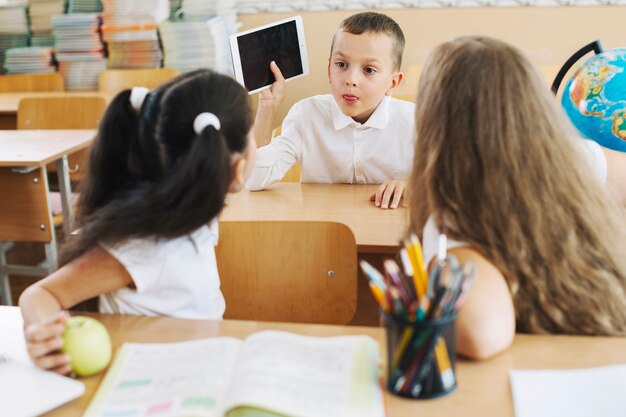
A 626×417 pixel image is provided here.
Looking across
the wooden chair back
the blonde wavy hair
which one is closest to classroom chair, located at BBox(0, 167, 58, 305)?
the wooden chair back

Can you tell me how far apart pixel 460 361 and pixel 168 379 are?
409 millimetres

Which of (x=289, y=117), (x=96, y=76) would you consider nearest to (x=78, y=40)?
(x=96, y=76)

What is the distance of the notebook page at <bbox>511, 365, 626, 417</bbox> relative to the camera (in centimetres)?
83

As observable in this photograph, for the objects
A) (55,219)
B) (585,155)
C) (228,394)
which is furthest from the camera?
(55,219)

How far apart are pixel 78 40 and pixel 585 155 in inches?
140

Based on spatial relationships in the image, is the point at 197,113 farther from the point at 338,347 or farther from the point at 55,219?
the point at 55,219

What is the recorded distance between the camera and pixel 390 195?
1.80 meters

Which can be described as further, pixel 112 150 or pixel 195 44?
pixel 195 44

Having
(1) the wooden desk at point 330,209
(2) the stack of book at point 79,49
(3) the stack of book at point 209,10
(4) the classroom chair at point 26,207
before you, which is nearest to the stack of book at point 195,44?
(3) the stack of book at point 209,10

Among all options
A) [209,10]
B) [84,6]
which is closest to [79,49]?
[84,6]

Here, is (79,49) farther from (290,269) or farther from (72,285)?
(72,285)

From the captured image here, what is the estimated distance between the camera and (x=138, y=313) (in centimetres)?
121

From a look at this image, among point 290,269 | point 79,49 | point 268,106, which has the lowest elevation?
point 290,269

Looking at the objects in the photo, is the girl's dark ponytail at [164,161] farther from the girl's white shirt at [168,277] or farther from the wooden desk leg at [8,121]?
the wooden desk leg at [8,121]
